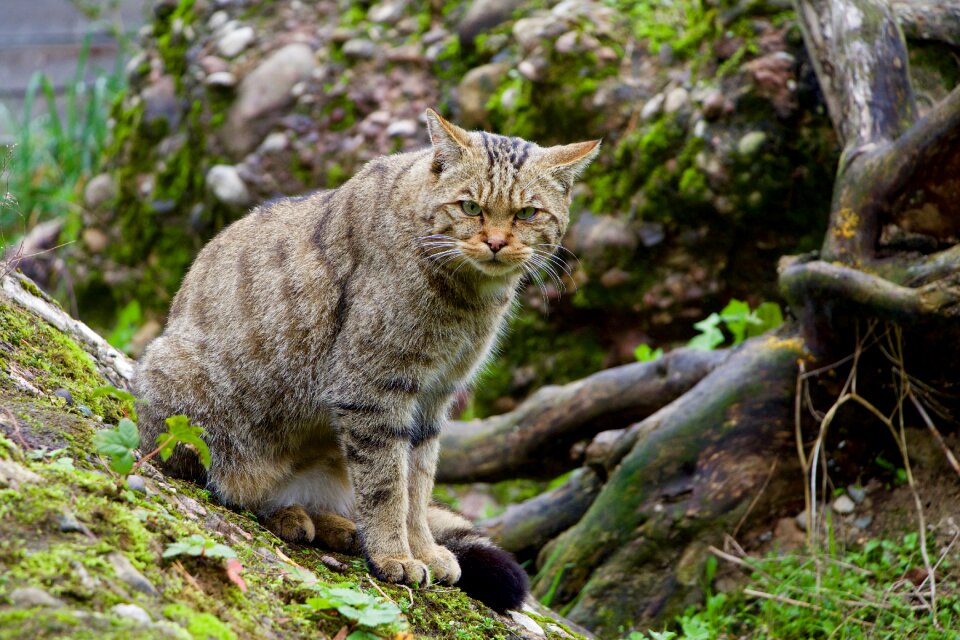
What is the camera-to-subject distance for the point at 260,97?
7168 mm

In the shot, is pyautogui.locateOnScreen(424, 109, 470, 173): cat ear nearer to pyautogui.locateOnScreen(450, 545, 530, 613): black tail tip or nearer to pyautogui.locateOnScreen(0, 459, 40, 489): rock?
pyautogui.locateOnScreen(450, 545, 530, 613): black tail tip

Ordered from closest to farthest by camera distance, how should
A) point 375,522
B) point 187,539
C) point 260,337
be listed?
point 187,539, point 375,522, point 260,337

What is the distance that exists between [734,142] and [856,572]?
2648 mm

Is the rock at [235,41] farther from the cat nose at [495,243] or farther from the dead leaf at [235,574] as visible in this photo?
the dead leaf at [235,574]

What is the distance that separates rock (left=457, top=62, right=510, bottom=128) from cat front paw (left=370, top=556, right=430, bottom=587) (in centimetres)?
410

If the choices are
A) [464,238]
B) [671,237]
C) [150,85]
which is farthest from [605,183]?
[150,85]

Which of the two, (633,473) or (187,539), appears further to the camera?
→ (633,473)

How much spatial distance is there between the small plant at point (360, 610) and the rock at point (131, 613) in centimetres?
49

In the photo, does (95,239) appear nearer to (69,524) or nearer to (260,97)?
(260,97)

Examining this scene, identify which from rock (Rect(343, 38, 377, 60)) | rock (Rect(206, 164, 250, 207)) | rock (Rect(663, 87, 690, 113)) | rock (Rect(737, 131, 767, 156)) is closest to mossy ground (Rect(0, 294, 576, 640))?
rock (Rect(737, 131, 767, 156))

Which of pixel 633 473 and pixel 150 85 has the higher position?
pixel 150 85

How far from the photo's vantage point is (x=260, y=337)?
346 centimetres

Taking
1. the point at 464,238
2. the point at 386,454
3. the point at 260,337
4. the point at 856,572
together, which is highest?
the point at 464,238

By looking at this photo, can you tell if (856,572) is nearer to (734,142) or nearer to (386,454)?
(386,454)
